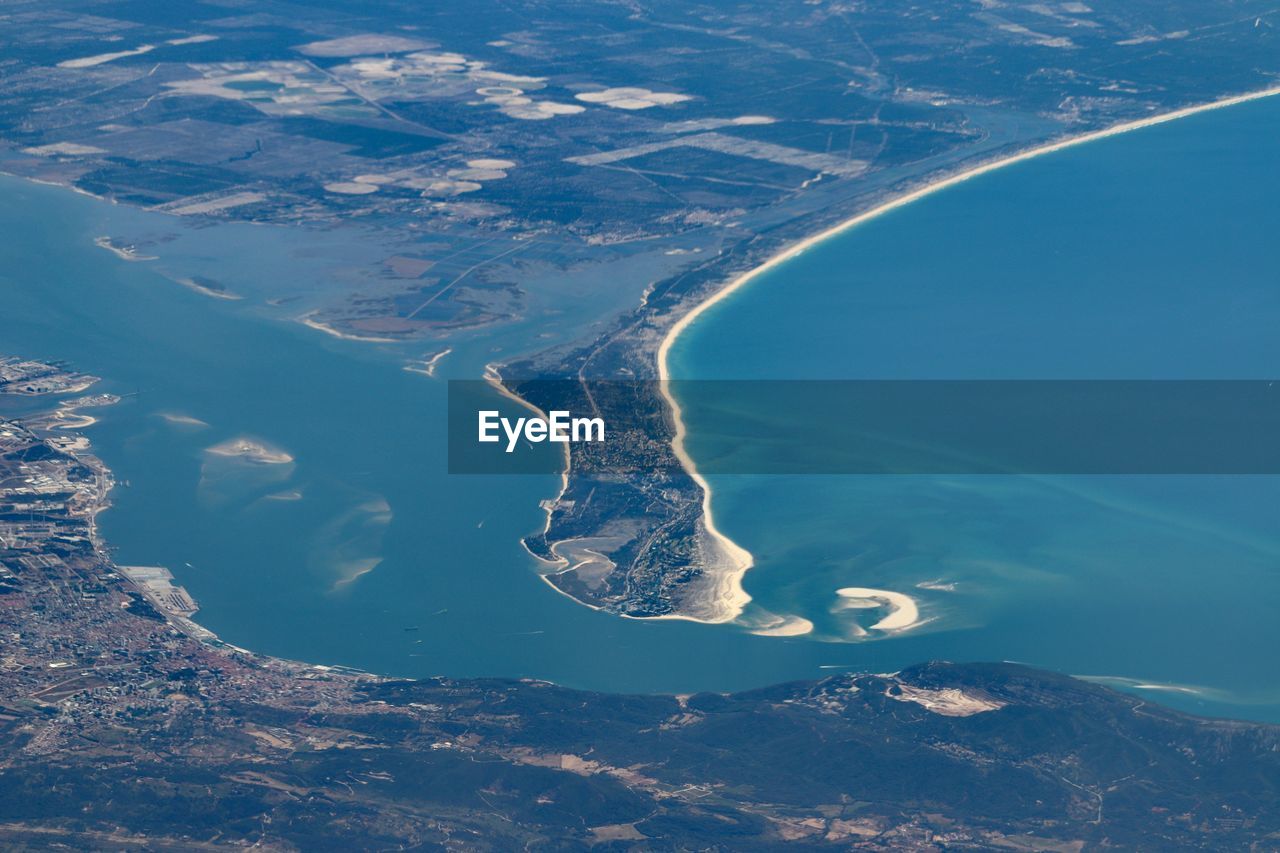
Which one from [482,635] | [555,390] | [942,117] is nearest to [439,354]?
[555,390]

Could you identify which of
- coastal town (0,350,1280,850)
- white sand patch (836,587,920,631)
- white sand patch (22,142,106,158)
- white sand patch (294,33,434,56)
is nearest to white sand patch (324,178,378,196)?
white sand patch (22,142,106,158)

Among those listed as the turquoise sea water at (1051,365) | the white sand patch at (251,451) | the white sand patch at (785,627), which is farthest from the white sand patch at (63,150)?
the white sand patch at (785,627)

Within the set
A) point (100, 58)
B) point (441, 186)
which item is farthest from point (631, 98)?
point (100, 58)

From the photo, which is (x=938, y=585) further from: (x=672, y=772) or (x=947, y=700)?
(x=672, y=772)

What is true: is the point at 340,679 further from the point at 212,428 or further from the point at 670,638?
the point at 212,428

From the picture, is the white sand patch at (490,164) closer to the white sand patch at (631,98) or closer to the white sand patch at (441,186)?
the white sand patch at (441,186)

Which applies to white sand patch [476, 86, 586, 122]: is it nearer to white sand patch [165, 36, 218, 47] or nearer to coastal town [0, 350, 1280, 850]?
white sand patch [165, 36, 218, 47]
